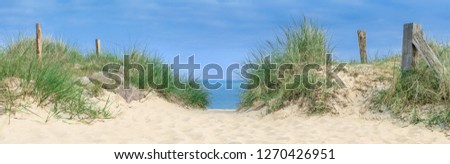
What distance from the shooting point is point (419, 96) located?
9.21 m

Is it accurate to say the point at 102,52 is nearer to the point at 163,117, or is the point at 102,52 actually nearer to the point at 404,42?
the point at 163,117

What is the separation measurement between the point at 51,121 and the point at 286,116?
4207 millimetres

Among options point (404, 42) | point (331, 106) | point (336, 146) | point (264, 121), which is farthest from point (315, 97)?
point (336, 146)

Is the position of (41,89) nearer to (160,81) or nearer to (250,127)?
(250,127)

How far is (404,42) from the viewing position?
9.86 meters

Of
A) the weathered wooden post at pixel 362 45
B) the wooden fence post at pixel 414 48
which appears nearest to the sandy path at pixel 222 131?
the wooden fence post at pixel 414 48

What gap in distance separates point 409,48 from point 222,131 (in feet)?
12.9

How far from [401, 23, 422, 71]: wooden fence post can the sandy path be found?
1.43m

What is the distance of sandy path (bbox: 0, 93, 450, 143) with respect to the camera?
754cm

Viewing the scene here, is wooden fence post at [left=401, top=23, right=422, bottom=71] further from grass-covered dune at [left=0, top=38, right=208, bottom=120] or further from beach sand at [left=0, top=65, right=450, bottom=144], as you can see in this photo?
grass-covered dune at [left=0, top=38, right=208, bottom=120]

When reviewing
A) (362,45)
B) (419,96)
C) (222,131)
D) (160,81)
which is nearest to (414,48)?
(419,96)

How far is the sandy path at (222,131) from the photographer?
24.7 feet

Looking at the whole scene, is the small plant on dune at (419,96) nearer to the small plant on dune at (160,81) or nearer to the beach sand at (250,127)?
the beach sand at (250,127)

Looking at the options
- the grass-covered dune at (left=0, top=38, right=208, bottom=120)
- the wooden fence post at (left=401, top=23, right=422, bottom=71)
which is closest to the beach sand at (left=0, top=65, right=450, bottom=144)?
the grass-covered dune at (left=0, top=38, right=208, bottom=120)
